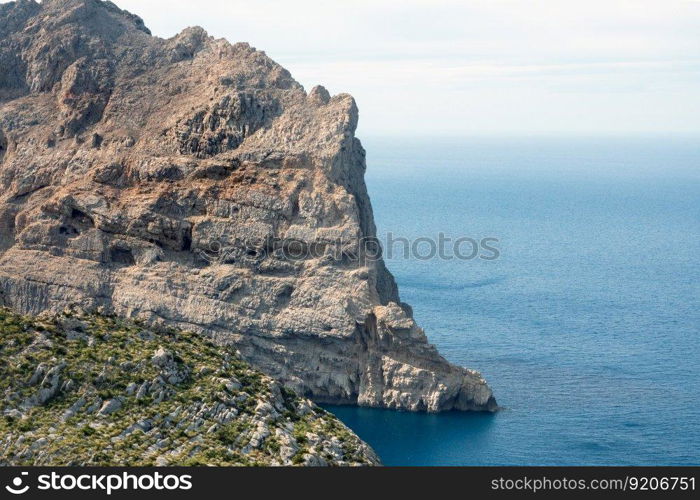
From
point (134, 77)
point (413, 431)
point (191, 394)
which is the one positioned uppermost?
point (134, 77)

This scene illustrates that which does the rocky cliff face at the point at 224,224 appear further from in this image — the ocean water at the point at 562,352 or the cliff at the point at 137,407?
the cliff at the point at 137,407

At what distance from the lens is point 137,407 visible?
5781 centimetres

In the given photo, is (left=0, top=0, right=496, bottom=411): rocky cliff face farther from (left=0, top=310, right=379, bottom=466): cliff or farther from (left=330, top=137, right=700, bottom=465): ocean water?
(left=0, top=310, right=379, bottom=466): cliff

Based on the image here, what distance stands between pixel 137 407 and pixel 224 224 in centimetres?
→ 3659

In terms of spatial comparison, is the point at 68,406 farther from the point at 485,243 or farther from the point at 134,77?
the point at 485,243

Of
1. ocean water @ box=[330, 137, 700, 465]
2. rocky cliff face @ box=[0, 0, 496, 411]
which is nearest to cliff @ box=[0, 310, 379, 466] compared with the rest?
ocean water @ box=[330, 137, 700, 465]

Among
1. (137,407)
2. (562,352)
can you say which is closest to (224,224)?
(562,352)

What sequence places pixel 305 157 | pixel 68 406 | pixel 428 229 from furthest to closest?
pixel 428 229, pixel 305 157, pixel 68 406

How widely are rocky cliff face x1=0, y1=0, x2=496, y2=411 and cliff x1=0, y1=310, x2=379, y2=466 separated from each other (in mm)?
25794

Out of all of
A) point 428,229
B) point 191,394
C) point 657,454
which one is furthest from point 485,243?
point 191,394

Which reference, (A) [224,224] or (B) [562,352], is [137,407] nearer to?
(A) [224,224]

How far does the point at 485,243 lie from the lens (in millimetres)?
168875

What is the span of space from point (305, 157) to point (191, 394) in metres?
37.4

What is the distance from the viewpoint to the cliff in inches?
2108
